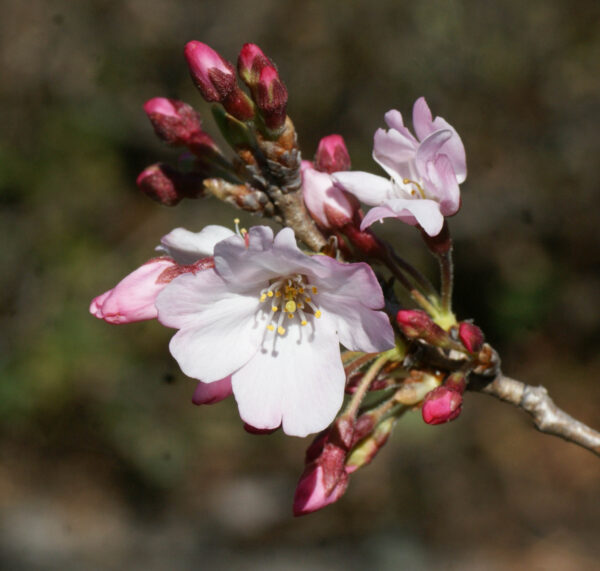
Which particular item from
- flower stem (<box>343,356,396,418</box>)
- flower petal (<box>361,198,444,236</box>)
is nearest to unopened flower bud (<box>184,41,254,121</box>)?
flower petal (<box>361,198,444,236</box>)

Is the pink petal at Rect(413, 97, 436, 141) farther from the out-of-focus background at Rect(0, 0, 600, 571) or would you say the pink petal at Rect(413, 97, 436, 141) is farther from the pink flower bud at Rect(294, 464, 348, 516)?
the out-of-focus background at Rect(0, 0, 600, 571)

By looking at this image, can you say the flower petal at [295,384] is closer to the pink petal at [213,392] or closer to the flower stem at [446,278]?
the pink petal at [213,392]

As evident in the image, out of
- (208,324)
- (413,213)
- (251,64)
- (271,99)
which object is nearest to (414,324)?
(413,213)

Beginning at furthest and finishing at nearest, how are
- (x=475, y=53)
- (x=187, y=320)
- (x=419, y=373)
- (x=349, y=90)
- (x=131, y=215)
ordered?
(x=131, y=215), (x=349, y=90), (x=475, y=53), (x=419, y=373), (x=187, y=320)

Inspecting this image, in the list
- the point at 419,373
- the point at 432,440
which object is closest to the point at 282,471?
the point at 432,440

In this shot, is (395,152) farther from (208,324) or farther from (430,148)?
(208,324)

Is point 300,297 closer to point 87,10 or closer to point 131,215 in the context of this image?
point 131,215

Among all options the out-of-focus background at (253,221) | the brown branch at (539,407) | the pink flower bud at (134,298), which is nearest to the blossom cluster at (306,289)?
the pink flower bud at (134,298)

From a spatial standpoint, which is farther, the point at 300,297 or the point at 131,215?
the point at 131,215
